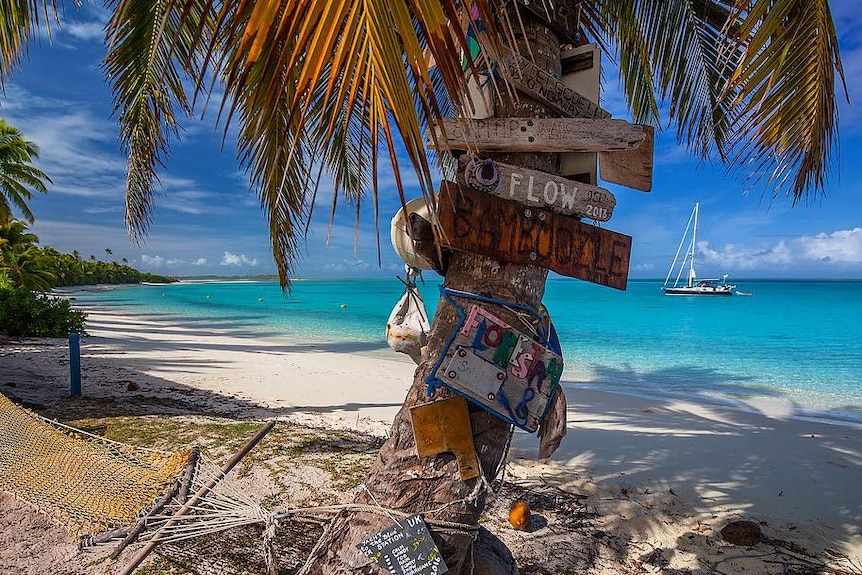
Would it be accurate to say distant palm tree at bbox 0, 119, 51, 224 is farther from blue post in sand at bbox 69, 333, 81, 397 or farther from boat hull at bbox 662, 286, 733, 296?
boat hull at bbox 662, 286, 733, 296

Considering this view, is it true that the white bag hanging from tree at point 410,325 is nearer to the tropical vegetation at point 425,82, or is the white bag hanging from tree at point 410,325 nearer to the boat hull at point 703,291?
the tropical vegetation at point 425,82

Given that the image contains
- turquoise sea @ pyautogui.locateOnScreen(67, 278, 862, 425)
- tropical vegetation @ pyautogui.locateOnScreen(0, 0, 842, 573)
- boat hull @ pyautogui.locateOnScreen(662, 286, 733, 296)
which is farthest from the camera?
boat hull @ pyautogui.locateOnScreen(662, 286, 733, 296)

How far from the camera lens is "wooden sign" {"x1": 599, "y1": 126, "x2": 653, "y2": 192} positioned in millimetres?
1696

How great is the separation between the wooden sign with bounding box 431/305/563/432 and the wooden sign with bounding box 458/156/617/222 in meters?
0.40

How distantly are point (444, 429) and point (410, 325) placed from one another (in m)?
0.95

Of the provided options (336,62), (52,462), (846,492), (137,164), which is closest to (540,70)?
(336,62)

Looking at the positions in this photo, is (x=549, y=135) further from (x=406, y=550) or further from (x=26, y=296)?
(x=26, y=296)

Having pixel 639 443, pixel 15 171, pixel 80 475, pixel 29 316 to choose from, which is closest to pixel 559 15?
pixel 80 475

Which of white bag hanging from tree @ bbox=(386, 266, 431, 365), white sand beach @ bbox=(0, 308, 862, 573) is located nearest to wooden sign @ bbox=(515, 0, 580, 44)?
white bag hanging from tree @ bbox=(386, 266, 431, 365)

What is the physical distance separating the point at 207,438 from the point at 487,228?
3541 millimetres

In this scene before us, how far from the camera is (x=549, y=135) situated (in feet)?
5.16

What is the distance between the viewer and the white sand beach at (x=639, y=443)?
3.03 metres

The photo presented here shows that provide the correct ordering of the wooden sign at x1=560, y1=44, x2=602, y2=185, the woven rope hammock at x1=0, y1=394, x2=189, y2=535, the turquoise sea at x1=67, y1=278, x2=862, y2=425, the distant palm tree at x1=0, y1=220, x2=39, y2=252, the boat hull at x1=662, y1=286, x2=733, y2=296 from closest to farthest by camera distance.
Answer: the wooden sign at x1=560, y1=44, x2=602, y2=185
the woven rope hammock at x1=0, y1=394, x2=189, y2=535
the turquoise sea at x1=67, y1=278, x2=862, y2=425
the distant palm tree at x1=0, y1=220, x2=39, y2=252
the boat hull at x1=662, y1=286, x2=733, y2=296

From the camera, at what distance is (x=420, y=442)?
1.58 metres
